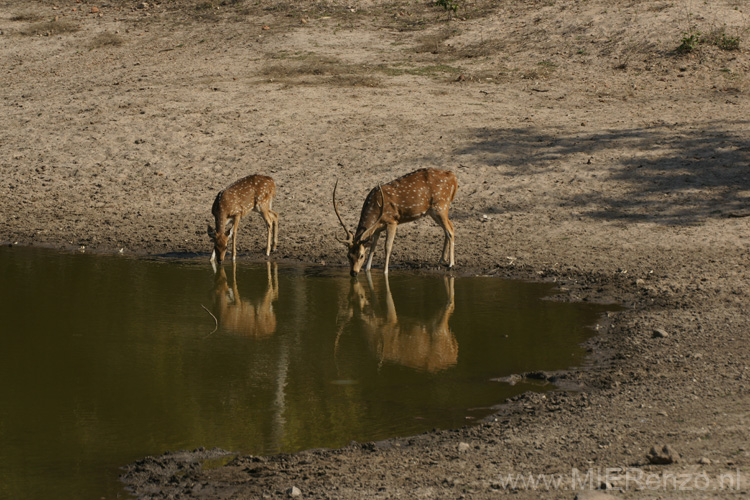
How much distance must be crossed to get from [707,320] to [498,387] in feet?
9.92

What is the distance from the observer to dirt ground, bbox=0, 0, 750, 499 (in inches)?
267

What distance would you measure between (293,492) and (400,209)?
8.09 metres

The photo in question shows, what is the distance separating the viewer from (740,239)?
45.1 feet

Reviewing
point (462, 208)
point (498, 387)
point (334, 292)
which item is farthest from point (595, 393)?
point (462, 208)

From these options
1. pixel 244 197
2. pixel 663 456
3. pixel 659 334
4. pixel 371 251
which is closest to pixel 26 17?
pixel 244 197

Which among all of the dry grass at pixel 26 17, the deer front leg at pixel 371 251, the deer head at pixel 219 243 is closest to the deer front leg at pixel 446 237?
the deer front leg at pixel 371 251

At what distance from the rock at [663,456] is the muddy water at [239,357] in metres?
1.77

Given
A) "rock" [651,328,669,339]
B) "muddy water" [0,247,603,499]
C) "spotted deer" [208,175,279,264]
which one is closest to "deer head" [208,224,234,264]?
"spotted deer" [208,175,279,264]

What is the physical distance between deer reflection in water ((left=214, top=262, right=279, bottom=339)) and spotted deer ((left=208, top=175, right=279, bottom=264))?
2.81ft

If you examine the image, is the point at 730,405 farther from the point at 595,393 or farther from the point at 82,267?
the point at 82,267

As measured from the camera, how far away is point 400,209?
45.5 ft

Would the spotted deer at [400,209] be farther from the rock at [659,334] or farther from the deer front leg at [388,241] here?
the rock at [659,334]

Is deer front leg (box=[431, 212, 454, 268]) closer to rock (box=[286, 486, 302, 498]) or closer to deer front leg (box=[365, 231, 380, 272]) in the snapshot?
deer front leg (box=[365, 231, 380, 272])

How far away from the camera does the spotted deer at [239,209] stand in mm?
14367
